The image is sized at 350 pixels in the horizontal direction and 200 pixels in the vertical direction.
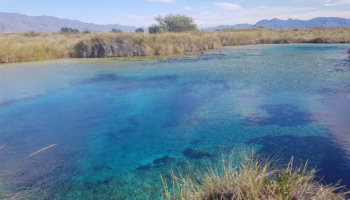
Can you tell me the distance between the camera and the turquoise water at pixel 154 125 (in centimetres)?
370

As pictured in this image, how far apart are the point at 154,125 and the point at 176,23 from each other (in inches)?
1151

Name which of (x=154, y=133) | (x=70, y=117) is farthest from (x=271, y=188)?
(x=70, y=117)

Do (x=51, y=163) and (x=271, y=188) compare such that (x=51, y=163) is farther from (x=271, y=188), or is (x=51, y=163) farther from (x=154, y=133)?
(x=271, y=188)

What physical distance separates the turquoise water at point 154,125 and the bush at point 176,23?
77.5 feet

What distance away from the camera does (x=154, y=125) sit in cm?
553

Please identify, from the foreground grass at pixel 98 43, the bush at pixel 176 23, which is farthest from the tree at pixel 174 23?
the foreground grass at pixel 98 43

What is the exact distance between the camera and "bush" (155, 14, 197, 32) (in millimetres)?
32375

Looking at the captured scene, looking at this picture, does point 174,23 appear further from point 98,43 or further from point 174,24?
point 98,43

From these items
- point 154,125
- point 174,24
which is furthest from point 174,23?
point 154,125

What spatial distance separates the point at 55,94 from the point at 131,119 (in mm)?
3805

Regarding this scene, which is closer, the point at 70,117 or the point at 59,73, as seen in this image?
the point at 70,117

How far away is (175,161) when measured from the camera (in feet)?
13.0

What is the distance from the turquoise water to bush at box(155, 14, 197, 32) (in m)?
23.6

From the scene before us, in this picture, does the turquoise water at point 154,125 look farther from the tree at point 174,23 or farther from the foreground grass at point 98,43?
the tree at point 174,23
